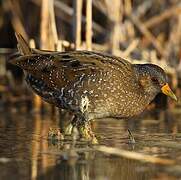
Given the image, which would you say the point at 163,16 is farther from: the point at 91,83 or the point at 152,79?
the point at 91,83

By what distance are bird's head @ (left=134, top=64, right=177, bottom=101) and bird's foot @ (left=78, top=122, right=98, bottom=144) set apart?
717 mm

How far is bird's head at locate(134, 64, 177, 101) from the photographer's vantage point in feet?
22.9

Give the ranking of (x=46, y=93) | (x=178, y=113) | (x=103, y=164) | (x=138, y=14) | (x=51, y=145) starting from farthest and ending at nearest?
(x=138, y=14) < (x=178, y=113) < (x=46, y=93) < (x=51, y=145) < (x=103, y=164)

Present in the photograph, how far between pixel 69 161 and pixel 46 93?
5.24ft

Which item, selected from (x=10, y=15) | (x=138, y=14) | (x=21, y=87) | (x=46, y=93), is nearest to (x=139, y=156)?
(x=46, y=93)

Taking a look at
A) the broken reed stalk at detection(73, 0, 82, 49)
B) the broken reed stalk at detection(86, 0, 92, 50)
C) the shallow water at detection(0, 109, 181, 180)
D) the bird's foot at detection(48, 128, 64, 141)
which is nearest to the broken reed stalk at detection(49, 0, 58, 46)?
the broken reed stalk at detection(73, 0, 82, 49)

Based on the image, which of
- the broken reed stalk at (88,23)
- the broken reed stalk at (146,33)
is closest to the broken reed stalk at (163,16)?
the broken reed stalk at (146,33)

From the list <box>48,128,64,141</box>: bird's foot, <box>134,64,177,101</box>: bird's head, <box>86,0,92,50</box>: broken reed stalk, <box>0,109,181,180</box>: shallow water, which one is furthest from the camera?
<box>86,0,92,50</box>: broken reed stalk

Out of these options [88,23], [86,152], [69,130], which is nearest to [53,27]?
[88,23]

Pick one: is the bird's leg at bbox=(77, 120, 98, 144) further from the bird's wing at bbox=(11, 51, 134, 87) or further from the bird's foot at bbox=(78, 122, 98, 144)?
the bird's wing at bbox=(11, 51, 134, 87)

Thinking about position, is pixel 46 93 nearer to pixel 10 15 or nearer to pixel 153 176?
pixel 153 176

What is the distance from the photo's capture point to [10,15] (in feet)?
37.8

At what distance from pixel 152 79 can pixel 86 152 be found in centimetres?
141

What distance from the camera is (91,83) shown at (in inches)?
266
